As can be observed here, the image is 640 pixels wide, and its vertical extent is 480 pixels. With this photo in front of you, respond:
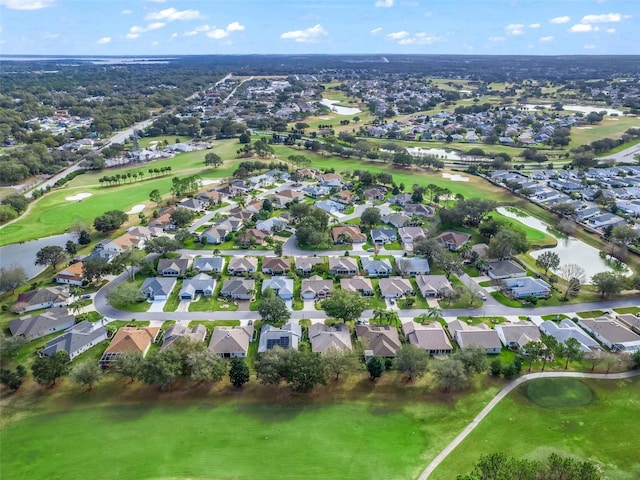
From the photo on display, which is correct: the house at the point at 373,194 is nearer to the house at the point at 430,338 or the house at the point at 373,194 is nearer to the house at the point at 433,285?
the house at the point at 433,285

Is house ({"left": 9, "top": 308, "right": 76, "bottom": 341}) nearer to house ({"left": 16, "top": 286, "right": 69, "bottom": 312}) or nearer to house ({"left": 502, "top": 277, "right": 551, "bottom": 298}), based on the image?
house ({"left": 16, "top": 286, "right": 69, "bottom": 312})

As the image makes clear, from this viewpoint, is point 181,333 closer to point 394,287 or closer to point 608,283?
point 394,287

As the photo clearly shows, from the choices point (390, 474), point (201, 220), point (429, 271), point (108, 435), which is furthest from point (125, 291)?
point (429, 271)

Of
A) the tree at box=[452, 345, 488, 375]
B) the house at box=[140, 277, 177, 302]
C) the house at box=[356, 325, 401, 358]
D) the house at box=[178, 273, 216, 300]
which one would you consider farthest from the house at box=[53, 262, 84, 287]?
the tree at box=[452, 345, 488, 375]

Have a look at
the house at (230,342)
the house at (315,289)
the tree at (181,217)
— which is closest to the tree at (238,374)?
the house at (230,342)

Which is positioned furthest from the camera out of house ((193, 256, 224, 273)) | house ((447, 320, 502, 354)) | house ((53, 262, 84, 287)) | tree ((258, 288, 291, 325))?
house ((193, 256, 224, 273))
